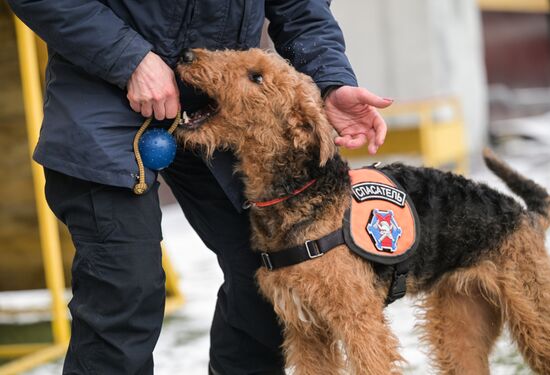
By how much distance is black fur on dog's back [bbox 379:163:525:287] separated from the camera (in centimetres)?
291

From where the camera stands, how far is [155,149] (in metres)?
2.54

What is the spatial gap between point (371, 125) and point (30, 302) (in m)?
4.23

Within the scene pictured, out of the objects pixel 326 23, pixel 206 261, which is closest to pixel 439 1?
pixel 206 261

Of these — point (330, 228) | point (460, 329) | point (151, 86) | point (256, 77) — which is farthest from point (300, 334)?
point (151, 86)

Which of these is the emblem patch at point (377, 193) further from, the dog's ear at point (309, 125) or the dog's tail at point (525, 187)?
the dog's tail at point (525, 187)

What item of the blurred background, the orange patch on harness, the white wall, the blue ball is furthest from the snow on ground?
the white wall

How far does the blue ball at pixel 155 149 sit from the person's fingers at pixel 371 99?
70 centimetres

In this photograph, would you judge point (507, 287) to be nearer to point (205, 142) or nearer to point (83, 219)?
point (205, 142)

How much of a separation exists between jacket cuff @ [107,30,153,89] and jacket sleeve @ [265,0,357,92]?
733 mm

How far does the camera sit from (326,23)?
9.80ft

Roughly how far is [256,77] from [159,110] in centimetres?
40

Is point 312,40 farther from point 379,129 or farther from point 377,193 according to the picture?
point 377,193

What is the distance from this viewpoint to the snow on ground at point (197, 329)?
13.2 feet

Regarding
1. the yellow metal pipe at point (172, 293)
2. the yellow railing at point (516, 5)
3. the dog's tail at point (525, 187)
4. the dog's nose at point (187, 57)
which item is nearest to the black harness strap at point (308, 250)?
the dog's nose at point (187, 57)
